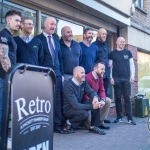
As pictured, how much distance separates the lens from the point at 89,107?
541cm

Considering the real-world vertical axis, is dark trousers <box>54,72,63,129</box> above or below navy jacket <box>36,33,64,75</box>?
below

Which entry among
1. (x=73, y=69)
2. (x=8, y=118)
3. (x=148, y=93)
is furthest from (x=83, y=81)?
(x=148, y=93)

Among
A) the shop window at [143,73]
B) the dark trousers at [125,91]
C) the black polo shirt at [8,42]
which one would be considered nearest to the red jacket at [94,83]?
the dark trousers at [125,91]

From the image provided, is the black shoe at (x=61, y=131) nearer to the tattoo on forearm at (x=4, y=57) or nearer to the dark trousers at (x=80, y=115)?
the dark trousers at (x=80, y=115)

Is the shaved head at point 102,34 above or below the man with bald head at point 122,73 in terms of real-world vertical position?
above

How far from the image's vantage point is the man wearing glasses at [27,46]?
186 inches

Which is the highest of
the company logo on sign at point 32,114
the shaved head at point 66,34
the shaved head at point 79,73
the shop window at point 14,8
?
the shop window at point 14,8

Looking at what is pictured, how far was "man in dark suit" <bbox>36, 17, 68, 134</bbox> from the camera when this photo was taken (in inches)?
211

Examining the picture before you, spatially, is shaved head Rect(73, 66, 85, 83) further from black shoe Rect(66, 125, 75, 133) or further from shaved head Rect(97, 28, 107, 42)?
shaved head Rect(97, 28, 107, 42)

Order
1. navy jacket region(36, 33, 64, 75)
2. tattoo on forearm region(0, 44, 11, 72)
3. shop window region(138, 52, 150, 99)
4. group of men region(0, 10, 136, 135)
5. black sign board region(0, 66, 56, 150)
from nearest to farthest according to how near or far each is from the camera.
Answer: black sign board region(0, 66, 56, 150) < tattoo on forearm region(0, 44, 11, 72) < group of men region(0, 10, 136, 135) < navy jacket region(36, 33, 64, 75) < shop window region(138, 52, 150, 99)

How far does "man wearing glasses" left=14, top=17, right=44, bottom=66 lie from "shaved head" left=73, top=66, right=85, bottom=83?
87 centimetres

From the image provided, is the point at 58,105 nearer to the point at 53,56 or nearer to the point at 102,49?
the point at 53,56

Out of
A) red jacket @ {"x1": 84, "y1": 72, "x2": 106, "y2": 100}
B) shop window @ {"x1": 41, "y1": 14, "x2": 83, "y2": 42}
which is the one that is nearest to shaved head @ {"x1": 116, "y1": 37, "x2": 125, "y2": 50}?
shop window @ {"x1": 41, "y1": 14, "x2": 83, "y2": 42}

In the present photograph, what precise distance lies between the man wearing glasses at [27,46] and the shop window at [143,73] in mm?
6483
